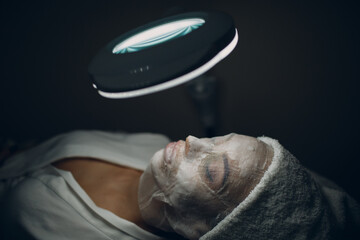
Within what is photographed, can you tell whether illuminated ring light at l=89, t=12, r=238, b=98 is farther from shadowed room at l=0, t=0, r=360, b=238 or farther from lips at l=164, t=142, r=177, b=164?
shadowed room at l=0, t=0, r=360, b=238

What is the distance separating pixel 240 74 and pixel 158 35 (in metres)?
0.86

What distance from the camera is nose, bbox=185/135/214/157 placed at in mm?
954

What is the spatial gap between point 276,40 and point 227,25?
895 millimetres

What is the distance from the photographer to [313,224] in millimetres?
909

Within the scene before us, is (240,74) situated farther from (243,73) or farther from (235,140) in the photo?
(235,140)

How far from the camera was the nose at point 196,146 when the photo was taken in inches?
37.6

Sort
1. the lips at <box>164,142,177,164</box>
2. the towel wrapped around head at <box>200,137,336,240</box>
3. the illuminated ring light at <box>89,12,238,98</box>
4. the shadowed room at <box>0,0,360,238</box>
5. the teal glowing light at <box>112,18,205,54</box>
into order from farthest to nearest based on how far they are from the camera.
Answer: the shadowed room at <box>0,0,360,238</box>, the lips at <box>164,142,177,164</box>, the towel wrapped around head at <box>200,137,336,240</box>, the teal glowing light at <box>112,18,205,54</box>, the illuminated ring light at <box>89,12,238,98</box>

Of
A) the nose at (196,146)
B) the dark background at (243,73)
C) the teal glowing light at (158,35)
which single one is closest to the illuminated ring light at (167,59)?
the teal glowing light at (158,35)

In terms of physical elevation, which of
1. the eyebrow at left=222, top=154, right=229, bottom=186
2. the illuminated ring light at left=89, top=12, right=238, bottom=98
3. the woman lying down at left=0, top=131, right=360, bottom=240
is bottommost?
the woman lying down at left=0, top=131, right=360, bottom=240

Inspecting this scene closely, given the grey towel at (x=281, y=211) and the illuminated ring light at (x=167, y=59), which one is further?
the grey towel at (x=281, y=211)

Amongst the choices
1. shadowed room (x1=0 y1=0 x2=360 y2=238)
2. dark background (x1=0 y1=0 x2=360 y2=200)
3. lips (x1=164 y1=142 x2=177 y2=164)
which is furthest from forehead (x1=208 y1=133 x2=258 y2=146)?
dark background (x1=0 y1=0 x2=360 y2=200)

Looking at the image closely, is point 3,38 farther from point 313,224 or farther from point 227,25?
point 313,224

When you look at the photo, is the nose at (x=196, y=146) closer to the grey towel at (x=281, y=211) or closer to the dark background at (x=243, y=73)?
the grey towel at (x=281, y=211)

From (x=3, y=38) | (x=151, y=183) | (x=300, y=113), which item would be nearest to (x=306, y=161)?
(x=300, y=113)
